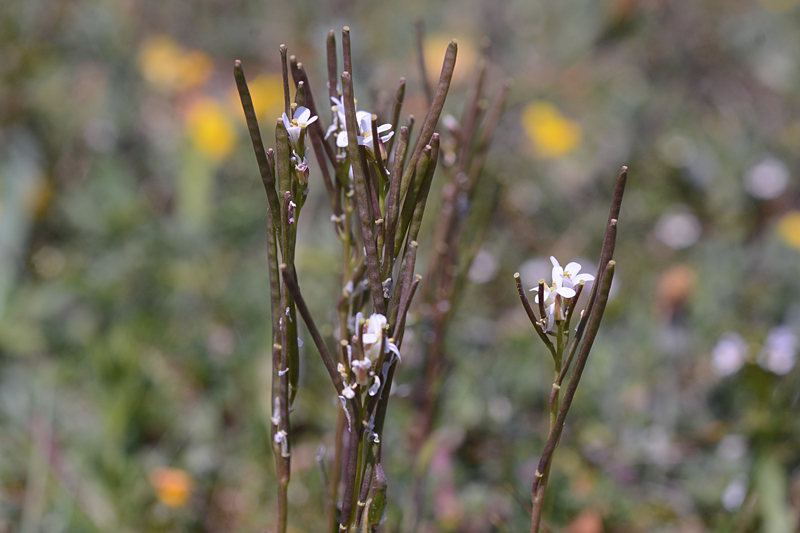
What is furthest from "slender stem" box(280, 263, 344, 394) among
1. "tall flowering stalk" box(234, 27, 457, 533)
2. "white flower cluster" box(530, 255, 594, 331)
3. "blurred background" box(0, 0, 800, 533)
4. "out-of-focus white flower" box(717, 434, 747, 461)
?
"out-of-focus white flower" box(717, 434, 747, 461)

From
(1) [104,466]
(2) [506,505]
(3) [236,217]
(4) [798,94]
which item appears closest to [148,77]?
(3) [236,217]

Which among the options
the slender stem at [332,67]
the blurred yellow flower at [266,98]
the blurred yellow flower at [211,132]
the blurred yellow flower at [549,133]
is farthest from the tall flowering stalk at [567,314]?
the blurred yellow flower at [266,98]

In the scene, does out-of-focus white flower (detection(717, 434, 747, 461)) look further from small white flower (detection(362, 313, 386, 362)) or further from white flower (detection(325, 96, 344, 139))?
white flower (detection(325, 96, 344, 139))

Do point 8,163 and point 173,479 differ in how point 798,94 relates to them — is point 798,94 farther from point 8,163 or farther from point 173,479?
point 8,163

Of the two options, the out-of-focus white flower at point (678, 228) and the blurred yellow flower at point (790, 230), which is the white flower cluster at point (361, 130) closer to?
the out-of-focus white flower at point (678, 228)

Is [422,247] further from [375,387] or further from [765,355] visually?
[375,387]

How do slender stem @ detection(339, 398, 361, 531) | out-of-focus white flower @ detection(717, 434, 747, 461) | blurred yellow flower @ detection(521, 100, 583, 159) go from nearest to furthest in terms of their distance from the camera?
slender stem @ detection(339, 398, 361, 531)
out-of-focus white flower @ detection(717, 434, 747, 461)
blurred yellow flower @ detection(521, 100, 583, 159)

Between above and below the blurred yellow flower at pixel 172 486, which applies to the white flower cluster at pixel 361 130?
above
